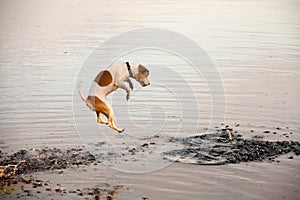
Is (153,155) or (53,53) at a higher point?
(53,53)

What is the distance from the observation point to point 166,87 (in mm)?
15750

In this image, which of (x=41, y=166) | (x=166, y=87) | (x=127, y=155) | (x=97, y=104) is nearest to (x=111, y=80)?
(x=97, y=104)

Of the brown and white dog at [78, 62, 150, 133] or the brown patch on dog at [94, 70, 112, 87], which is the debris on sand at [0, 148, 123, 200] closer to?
the brown and white dog at [78, 62, 150, 133]

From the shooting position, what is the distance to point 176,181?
964cm

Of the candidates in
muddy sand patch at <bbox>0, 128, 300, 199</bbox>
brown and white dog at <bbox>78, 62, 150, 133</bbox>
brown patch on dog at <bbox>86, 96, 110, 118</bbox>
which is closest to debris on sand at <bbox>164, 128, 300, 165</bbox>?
muddy sand patch at <bbox>0, 128, 300, 199</bbox>

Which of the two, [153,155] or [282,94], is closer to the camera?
[153,155]

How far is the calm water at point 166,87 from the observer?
9.84 meters

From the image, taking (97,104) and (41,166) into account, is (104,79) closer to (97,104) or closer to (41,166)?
(97,104)

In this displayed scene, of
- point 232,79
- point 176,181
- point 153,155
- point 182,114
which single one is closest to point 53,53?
point 232,79

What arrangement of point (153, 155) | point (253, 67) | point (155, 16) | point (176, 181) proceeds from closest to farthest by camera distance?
point (176, 181) < point (153, 155) < point (253, 67) < point (155, 16)

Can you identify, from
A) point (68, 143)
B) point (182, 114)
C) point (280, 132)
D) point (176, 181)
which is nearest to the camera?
point (176, 181)

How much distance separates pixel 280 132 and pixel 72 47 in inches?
437

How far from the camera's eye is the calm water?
9844 millimetres

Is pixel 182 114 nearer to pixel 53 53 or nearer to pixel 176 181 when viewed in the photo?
pixel 176 181
